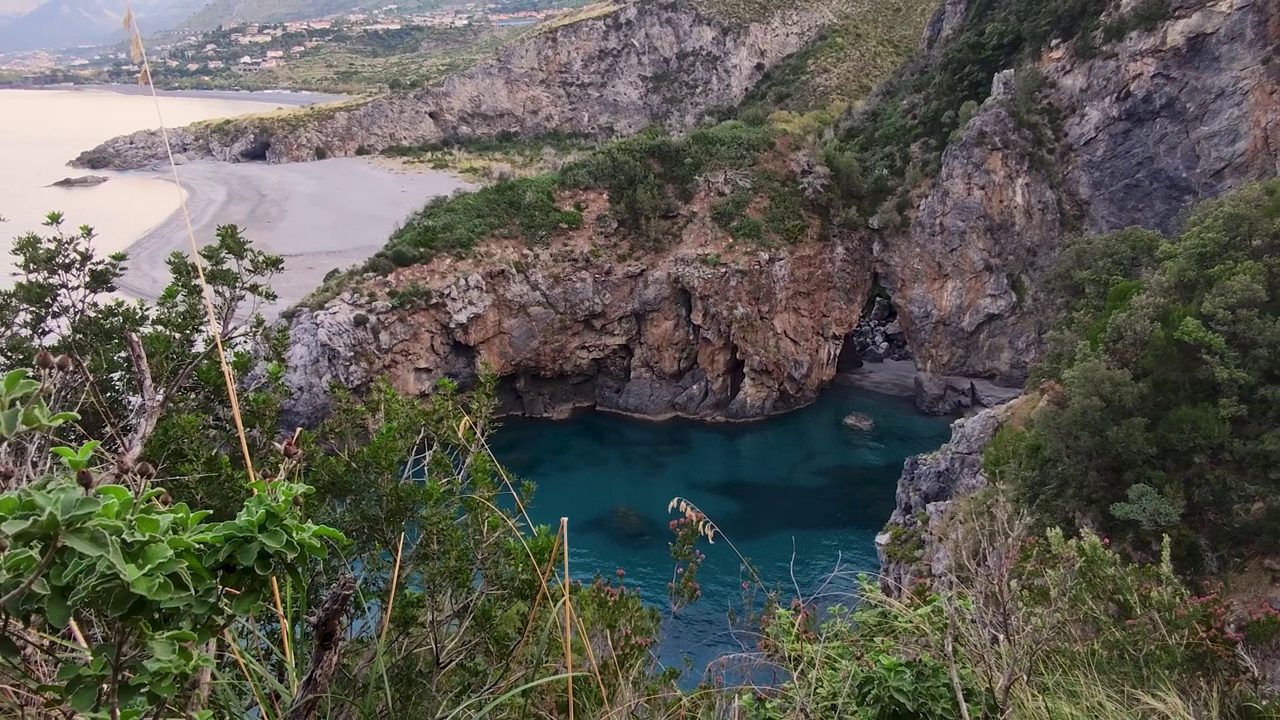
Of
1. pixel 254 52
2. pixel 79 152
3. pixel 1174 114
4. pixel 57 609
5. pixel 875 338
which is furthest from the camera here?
pixel 254 52

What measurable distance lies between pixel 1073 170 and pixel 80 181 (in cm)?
6345

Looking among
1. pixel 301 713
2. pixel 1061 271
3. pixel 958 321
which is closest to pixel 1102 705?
pixel 301 713

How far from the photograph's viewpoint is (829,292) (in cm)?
3400

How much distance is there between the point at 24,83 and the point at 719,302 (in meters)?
127

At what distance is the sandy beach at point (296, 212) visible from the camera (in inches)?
1515

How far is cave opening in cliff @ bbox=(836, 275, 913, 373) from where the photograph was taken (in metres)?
37.1

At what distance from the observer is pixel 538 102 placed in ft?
209

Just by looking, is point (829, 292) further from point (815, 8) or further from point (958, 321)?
point (815, 8)

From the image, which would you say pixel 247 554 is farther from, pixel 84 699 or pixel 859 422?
pixel 859 422

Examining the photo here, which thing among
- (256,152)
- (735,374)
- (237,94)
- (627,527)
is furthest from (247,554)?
(237,94)

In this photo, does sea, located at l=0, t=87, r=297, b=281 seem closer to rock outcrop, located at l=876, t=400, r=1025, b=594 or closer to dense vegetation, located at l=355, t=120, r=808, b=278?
dense vegetation, located at l=355, t=120, r=808, b=278

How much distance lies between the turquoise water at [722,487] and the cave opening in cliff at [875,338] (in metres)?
3.06

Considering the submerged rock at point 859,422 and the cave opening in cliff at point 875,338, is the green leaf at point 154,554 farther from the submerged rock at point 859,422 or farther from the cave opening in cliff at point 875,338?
the cave opening in cliff at point 875,338

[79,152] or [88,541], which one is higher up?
[88,541]
